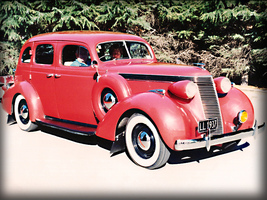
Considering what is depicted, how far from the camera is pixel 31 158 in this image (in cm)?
448

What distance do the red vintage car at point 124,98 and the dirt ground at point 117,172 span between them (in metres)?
0.29

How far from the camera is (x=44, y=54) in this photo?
604 centimetres

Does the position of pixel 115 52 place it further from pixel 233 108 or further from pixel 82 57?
pixel 233 108

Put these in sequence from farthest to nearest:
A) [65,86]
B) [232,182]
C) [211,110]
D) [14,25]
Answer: [14,25] < [65,86] < [211,110] < [232,182]

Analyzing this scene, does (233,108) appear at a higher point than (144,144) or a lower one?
higher

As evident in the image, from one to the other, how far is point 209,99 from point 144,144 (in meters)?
1.08

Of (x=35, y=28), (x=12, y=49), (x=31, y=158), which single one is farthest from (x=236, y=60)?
(x=31, y=158)

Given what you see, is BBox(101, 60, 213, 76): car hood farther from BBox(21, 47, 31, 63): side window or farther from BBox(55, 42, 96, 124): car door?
BBox(21, 47, 31, 63): side window

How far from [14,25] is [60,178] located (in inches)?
359

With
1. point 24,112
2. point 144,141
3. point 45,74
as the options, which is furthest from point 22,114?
point 144,141

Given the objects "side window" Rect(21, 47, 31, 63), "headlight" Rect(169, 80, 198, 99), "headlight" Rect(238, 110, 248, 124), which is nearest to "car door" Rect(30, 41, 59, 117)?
"side window" Rect(21, 47, 31, 63)

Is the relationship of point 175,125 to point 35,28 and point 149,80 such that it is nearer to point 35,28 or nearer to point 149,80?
point 149,80

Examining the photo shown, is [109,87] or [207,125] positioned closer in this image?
[207,125]

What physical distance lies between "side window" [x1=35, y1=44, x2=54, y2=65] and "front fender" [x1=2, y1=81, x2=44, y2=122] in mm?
533
